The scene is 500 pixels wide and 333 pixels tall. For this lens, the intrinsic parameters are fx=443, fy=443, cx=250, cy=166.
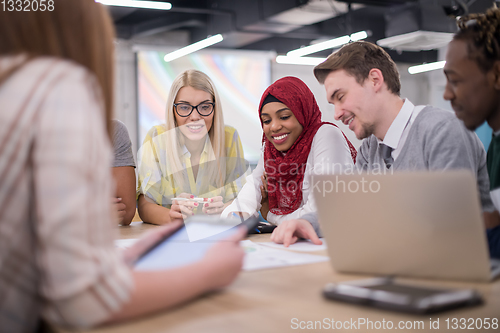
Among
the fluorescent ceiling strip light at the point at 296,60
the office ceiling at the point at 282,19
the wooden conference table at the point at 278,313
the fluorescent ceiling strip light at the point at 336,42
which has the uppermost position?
the office ceiling at the point at 282,19

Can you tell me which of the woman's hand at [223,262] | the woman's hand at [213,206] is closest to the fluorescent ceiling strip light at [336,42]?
the woman's hand at [213,206]

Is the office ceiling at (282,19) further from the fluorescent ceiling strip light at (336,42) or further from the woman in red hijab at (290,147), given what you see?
the woman in red hijab at (290,147)

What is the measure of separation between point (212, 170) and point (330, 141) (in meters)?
0.69

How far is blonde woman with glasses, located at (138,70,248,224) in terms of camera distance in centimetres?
240

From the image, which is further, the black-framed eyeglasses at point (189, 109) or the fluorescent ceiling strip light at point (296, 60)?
the fluorescent ceiling strip light at point (296, 60)

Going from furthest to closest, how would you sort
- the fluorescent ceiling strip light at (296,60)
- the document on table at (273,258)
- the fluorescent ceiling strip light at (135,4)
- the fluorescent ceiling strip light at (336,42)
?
the fluorescent ceiling strip light at (296,60), the fluorescent ceiling strip light at (336,42), the fluorescent ceiling strip light at (135,4), the document on table at (273,258)

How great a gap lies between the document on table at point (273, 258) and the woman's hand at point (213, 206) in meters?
0.71

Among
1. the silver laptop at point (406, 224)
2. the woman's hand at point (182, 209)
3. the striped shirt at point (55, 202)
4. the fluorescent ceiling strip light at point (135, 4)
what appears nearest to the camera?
the striped shirt at point (55, 202)

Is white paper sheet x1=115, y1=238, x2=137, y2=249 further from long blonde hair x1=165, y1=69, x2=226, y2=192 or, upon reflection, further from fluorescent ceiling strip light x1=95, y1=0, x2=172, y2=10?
fluorescent ceiling strip light x1=95, y1=0, x2=172, y2=10

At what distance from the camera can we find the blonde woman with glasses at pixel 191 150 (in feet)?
7.86

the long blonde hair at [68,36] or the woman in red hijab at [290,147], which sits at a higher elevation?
the long blonde hair at [68,36]

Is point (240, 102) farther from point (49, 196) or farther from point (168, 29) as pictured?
point (49, 196)

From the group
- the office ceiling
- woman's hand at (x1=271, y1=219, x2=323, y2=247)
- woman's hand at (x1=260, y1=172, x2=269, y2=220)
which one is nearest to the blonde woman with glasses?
woman's hand at (x1=260, y1=172, x2=269, y2=220)

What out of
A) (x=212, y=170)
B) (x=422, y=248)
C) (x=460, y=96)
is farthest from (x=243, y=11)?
(x=422, y=248)
